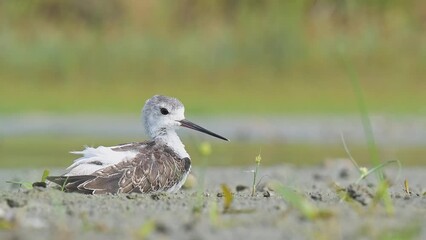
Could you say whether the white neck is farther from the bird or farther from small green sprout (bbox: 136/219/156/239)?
small green sprout (bbox: 136/219/156/239)

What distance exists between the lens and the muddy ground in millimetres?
→ 4398

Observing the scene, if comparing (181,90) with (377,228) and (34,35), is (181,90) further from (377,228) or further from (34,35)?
(377,228)

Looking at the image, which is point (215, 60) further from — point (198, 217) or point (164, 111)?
point (198, 217)

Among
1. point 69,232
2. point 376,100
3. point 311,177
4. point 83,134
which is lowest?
point 69,232

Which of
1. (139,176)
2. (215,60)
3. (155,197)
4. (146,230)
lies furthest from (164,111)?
(215,60)

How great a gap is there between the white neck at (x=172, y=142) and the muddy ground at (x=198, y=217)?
1123 mm

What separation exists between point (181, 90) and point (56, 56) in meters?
1.92

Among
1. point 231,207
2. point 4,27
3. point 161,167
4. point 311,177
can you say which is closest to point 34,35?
point 4,27

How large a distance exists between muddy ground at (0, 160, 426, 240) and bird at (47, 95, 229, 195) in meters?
0.38

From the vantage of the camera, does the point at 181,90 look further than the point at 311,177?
Yes

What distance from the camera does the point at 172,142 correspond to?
729 cm

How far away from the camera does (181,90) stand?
16094mm

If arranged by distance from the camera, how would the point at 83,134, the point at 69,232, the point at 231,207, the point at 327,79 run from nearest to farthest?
the point at 69,232, the point at 231,207, the point at 83,134, the point at 327,79

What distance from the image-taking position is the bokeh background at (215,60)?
15.2 metres
